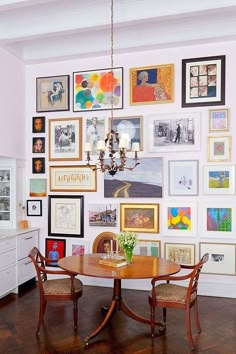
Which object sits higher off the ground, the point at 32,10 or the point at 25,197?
the point at 32,10

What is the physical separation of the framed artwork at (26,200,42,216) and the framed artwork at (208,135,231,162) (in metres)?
2.84

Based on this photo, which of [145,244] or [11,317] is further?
[145,244]

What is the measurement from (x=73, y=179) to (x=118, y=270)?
7.51 feet

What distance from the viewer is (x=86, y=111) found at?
17.9 ft

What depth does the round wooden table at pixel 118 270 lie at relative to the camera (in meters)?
3.39

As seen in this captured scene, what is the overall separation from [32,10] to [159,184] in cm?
295

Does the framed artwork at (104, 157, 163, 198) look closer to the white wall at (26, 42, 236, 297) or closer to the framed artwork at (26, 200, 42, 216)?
the white wall at (26, 42, 236, 297)

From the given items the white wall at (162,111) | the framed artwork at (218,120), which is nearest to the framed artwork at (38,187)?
the white wall at (162,111)

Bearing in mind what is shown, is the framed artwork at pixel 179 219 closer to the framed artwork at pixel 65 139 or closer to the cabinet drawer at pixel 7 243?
the framed artwork at pixel 65 139

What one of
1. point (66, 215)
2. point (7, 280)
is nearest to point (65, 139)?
point (66, 215)

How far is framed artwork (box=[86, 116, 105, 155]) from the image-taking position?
5.38 metres

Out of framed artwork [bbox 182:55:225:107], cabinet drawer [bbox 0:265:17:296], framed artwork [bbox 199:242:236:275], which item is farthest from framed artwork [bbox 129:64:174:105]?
cabinet drawer [bbox 0:265:17:296]

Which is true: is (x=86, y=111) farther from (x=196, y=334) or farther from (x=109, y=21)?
(x=196, y=334)

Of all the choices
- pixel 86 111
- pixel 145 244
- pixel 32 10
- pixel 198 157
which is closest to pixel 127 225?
pixel 145 244
